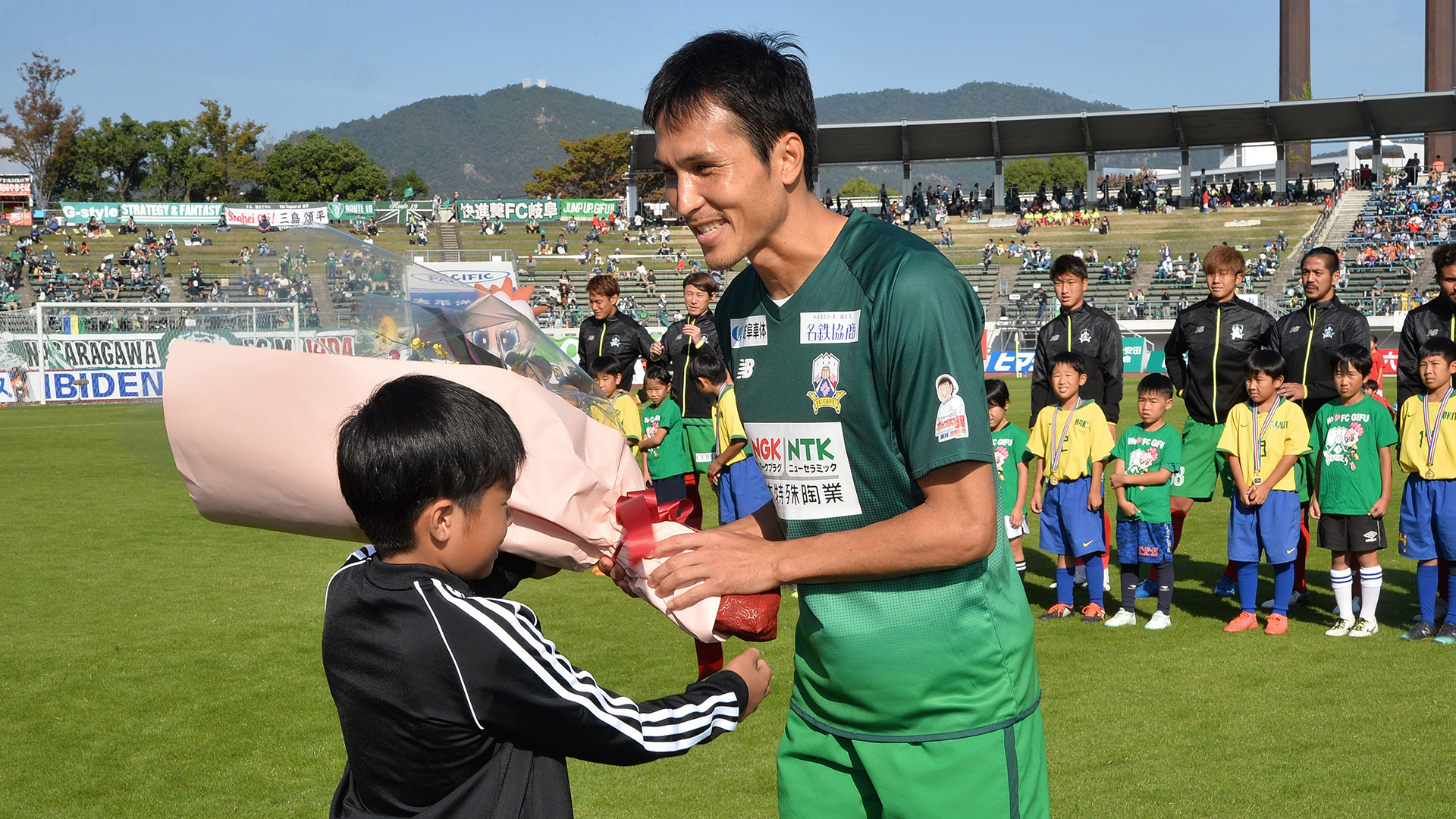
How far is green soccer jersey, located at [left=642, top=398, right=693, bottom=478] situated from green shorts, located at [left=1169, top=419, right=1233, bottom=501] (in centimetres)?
397

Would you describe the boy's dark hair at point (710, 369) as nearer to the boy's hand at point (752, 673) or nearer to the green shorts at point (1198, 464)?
the green shorts at point (1198, 464)

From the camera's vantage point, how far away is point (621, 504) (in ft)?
6.60

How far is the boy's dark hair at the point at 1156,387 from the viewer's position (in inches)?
282

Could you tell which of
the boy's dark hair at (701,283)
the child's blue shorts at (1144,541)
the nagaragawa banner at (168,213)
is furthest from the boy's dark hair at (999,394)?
the nagaragawa banner at (168,213)

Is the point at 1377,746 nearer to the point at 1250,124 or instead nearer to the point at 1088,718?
the point at 1088,718

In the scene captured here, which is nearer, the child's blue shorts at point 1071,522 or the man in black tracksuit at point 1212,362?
the child's blue shorts at point 1071,522

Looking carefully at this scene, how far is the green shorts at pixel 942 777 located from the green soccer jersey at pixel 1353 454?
543 centimetres

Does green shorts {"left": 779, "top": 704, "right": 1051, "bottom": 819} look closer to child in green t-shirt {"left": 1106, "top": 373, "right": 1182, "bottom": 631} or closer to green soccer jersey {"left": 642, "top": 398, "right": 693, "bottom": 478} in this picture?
child in green t-shirt {"left": 1106, "top": 373, "right": 1182, "bottom": 631}

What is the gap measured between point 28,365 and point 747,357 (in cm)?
2711

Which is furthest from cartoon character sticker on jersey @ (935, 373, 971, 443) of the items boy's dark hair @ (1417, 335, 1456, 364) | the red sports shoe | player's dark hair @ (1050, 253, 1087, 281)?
player's dark hair @ (1050, 253, 1087, 281)

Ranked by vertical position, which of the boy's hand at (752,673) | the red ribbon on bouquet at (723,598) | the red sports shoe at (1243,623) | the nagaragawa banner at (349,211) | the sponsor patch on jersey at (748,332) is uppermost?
the nagaragawa banner at (349,211)

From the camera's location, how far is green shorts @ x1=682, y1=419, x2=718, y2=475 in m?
9.48

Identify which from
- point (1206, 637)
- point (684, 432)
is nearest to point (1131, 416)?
point (684, 432)

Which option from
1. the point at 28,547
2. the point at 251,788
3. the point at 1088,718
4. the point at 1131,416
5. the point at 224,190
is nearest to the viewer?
the point at 251,788
